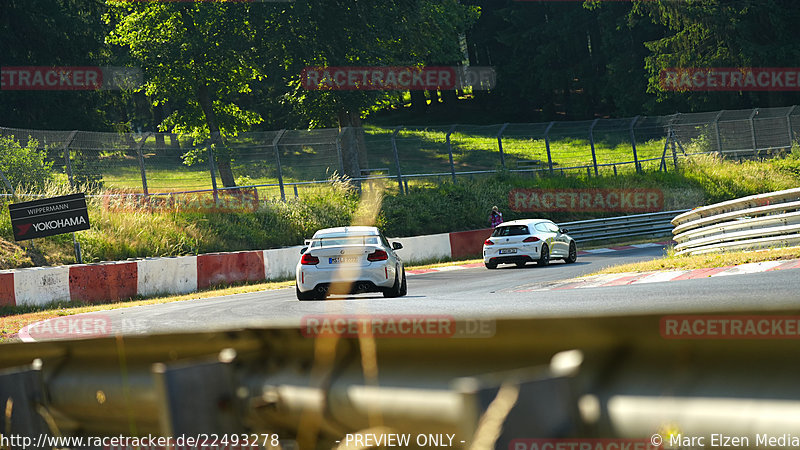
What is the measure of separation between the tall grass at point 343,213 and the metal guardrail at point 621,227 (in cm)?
126

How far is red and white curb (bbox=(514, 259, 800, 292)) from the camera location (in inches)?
557

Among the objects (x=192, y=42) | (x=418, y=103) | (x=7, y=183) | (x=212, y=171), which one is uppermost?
(x=192, y=42)

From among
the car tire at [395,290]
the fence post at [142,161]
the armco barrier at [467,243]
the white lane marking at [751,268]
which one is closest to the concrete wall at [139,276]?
the fence post at [142,161]

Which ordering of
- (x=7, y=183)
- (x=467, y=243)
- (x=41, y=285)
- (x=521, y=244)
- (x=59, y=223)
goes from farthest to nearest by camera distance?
(x=467, y=243) → (x=521, y=244) → (x=7, y=183) → (x=59, y=223) → (x=41, y=285)

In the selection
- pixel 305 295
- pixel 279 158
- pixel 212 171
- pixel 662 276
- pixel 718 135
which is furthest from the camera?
pixel 718 135

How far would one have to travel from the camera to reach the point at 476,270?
23.8m

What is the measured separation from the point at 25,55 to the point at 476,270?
87.4 feet

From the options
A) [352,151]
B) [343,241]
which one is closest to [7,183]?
[343,241]

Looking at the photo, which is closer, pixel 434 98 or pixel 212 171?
pixel 212 171

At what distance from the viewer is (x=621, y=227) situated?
3575 cm

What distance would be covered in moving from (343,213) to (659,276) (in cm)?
1647

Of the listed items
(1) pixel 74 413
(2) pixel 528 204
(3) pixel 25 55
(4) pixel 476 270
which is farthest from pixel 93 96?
(1) pixel 74 413

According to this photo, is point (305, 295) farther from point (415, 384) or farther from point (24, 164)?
point (415, 384)

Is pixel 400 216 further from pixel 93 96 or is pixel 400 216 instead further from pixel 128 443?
pixel 128 443
